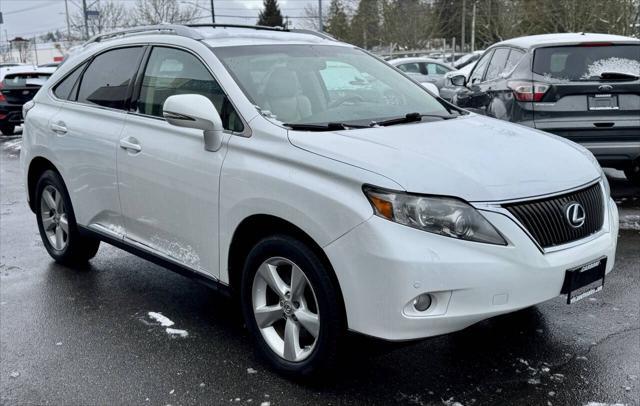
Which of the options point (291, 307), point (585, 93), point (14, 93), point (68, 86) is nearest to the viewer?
point (291, 307)

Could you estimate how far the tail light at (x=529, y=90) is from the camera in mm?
6840

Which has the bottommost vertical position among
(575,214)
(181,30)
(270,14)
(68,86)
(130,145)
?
(575,214)

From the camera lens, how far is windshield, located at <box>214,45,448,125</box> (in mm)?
3768

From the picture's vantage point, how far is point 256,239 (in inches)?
138

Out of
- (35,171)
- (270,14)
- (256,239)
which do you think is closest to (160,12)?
(270,14)

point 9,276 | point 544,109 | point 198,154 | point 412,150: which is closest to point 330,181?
point 412,150

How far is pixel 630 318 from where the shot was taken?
4.18 metres

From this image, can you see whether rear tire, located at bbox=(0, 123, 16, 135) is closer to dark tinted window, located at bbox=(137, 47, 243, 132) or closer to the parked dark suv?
the parked dark suv

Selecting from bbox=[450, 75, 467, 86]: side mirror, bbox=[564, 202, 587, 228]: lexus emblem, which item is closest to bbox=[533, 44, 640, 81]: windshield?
bbox=[450, 75, 467, 86]: side mirror

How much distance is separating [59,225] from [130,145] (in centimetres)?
157

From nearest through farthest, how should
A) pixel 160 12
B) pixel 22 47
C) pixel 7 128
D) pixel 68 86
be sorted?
pixel 68 86
pixel 7 128
pixel 160 12
pixel 22 47

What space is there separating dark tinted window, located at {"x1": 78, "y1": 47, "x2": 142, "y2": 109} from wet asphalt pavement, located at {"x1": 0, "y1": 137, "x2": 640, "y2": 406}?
1.39 m

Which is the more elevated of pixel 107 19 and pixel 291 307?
pixel 107 19

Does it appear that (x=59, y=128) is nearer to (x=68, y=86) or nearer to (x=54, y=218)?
(x=68, y=86)
